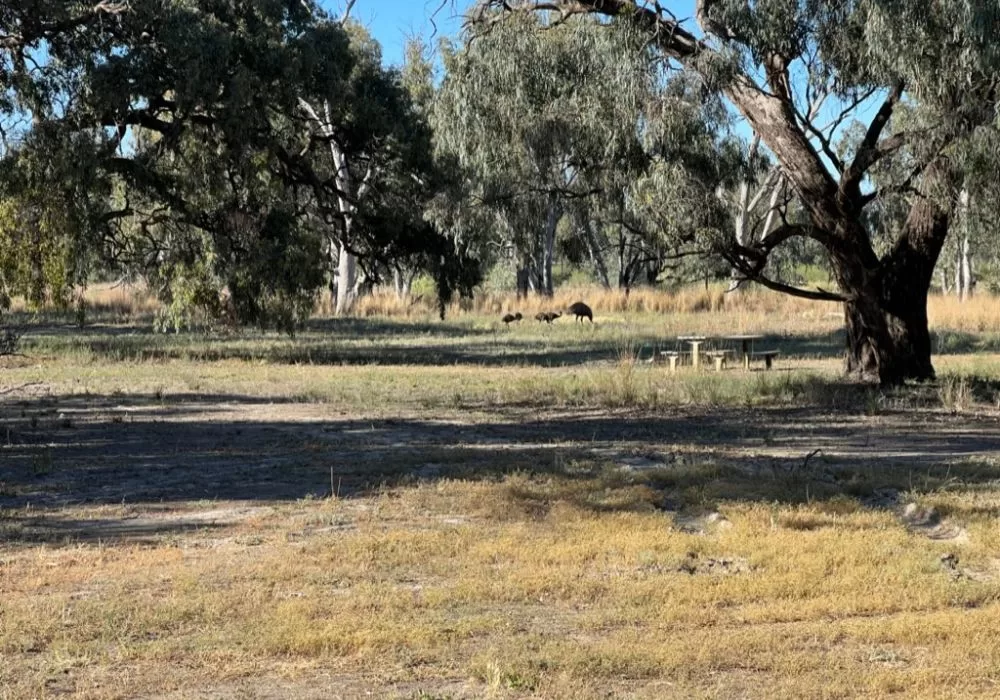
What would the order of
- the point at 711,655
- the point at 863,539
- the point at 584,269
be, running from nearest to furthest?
1. the point at 711,655
2. the point at 863,539
3. the point at 584,269

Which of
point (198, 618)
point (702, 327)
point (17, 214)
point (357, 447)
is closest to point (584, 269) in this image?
point (702, 327)

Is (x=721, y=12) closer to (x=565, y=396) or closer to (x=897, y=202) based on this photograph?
(x=897, y=202)

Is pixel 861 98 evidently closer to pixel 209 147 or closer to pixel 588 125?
pixel 588 125

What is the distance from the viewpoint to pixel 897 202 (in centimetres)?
1706

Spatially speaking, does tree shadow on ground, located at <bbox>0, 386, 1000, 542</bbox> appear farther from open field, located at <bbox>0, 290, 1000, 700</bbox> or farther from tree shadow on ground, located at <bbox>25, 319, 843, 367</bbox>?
tree shadow on ground, located at <bbox>25, 319, 843, 367</bbox>

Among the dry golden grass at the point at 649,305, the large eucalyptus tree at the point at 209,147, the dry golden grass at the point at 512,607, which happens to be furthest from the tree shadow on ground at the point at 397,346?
the dry golden grass at the point at 512,607

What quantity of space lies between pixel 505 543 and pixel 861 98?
10405 millimetres

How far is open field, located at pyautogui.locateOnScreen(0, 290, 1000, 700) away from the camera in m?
5.29

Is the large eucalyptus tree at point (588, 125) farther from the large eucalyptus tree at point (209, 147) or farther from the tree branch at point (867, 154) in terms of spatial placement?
the large eucalyptus tree at point (209, 147)

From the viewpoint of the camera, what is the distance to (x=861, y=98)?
15.8 m

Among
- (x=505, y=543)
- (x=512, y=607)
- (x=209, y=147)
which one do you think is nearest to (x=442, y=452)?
(x=505, y=543)

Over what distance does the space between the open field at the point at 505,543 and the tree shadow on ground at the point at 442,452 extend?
0.17 feet

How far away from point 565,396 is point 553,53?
15.7 ft

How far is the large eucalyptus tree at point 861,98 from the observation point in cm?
1341
